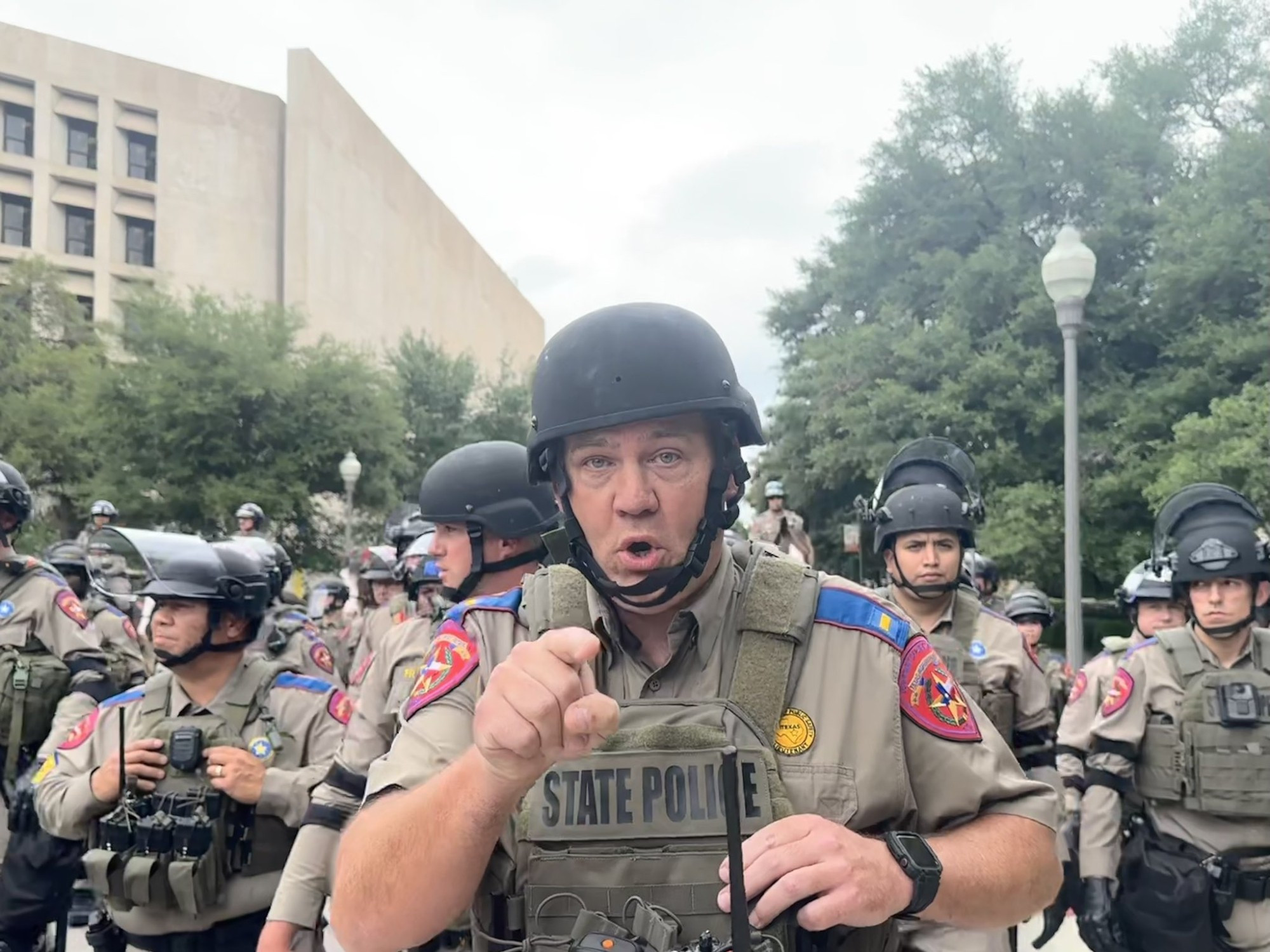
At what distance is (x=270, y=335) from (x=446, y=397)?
23.5 feet

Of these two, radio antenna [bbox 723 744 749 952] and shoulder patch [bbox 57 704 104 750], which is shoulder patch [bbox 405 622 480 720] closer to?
radio antenna [bbox 723 744 749 952]

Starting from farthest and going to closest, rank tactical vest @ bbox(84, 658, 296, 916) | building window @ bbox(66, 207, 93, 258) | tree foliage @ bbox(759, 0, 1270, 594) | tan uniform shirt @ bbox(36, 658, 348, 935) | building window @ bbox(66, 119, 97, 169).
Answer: building window @ bbox(66, 207, 93, 258), building window @ bbox(66, 119, 97, 169), tree foliage @ bbox(759, 0, 1270, 594), tan uniform shirt @ bbox(36, 658, 348, 935), tactical vest @ bbox(84, 658, 296, 916)

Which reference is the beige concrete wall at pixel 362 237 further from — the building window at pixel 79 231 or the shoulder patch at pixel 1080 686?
the shoulder patch at pixel 1080 686

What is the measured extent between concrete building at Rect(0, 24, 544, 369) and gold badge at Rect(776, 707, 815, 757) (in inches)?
1395

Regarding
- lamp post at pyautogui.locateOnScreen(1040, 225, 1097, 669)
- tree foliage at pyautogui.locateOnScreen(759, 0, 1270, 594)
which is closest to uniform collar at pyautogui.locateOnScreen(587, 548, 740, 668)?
lamp post at pyautogui.locateOnScreen(1040, 225, 1097, 669)

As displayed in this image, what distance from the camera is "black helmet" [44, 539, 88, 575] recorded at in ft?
27.0

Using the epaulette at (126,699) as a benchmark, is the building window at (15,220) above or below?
above

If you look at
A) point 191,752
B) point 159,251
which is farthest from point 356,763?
point 159,251

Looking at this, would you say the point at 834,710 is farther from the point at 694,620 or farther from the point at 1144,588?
the point at 1144,588

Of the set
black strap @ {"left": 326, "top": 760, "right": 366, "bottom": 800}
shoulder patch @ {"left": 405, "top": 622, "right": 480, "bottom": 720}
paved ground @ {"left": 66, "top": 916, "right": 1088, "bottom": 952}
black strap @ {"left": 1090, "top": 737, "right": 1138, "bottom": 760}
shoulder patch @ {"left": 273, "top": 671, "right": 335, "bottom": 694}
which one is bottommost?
paved ground @ {"left": 66, "top": 916, "right": 1088, "bottom": 952}

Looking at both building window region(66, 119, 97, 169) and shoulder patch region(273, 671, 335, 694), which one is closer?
shoulder patch region(273, 671, 335, 694)

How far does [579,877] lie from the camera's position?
164cm

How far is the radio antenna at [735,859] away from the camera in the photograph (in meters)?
1.31

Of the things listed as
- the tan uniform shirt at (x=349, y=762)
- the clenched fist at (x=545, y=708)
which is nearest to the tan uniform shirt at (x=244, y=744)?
the tan uniform shirt at (x=349, y=762)
